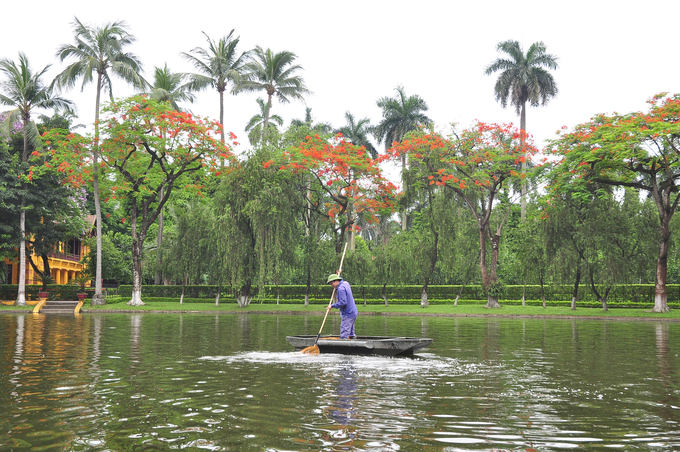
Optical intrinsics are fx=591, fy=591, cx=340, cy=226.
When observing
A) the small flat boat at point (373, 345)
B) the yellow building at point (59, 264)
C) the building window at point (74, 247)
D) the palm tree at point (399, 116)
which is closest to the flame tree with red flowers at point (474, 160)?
the palm tree at point (399, 116)

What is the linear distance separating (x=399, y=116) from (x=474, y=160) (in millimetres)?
21124

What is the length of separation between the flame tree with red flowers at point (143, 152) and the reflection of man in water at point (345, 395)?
28.9 meters

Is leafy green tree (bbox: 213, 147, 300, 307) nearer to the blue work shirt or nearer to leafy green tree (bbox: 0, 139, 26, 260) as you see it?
leafy green tree (bbox: 0, 139, 26, 260)

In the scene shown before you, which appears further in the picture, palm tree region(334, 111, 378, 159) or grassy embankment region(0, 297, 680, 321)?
Result: palm tree region(334, 111, 378, 159)

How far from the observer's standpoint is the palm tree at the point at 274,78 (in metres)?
50.9

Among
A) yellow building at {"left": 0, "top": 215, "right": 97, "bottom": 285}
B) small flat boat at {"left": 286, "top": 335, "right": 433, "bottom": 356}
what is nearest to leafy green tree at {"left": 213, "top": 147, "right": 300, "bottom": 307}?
yellow building at {"left": 0, "top": 215, "right": 97, "bottom": 285}

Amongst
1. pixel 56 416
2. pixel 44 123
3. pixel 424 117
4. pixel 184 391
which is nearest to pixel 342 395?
pixel 184 391

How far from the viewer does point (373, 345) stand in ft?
44.3

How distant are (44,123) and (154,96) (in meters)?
8.43

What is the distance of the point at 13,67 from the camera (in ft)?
130

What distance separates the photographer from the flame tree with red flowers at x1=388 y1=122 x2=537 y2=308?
3678 cm

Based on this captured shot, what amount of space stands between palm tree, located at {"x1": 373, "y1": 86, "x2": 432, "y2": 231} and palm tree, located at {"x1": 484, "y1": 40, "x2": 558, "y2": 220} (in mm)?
7582

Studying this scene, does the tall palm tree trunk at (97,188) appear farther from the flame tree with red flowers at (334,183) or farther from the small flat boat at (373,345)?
the small flat boat at (373,345)

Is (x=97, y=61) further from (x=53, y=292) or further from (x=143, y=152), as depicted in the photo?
(x=53, y=292)
